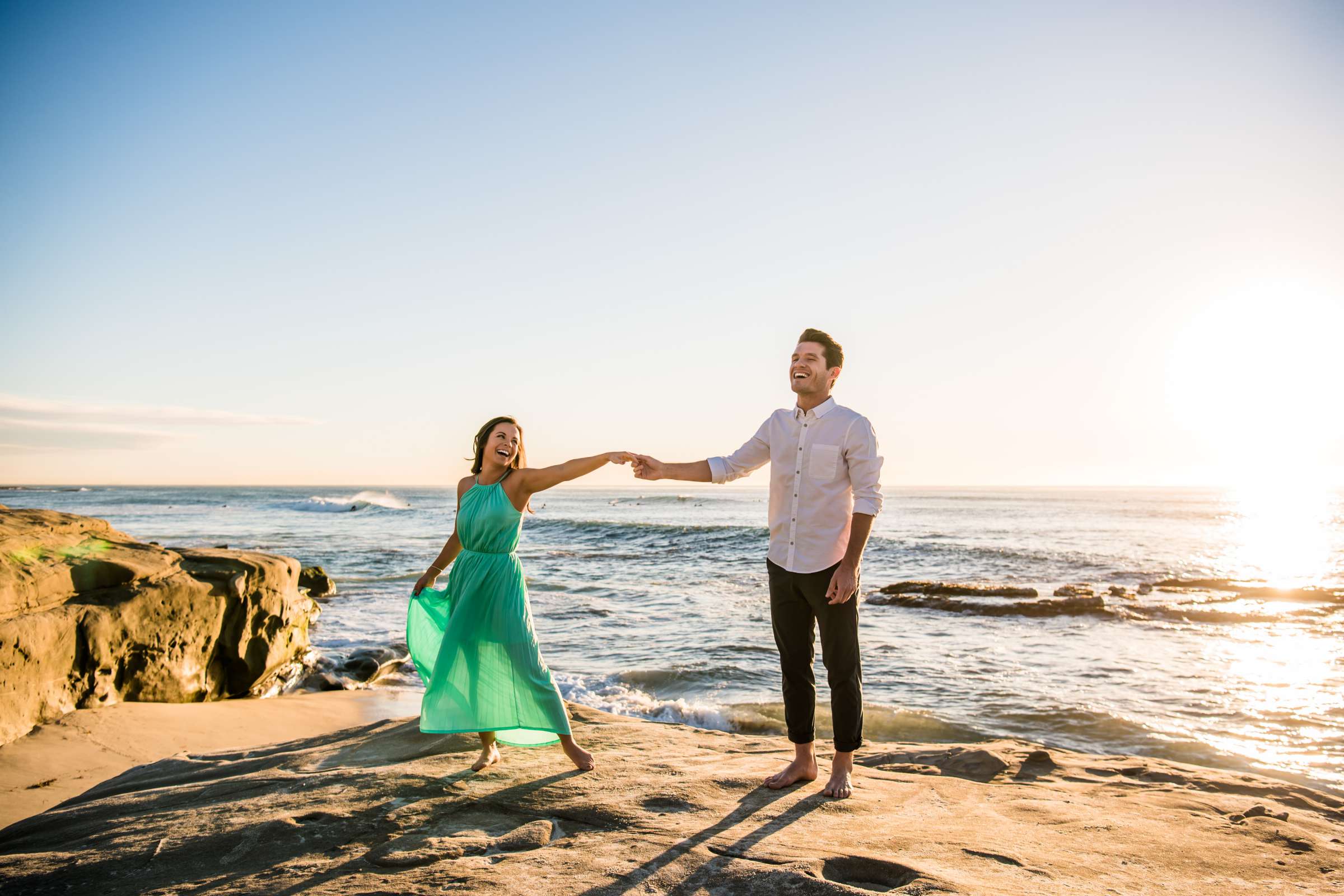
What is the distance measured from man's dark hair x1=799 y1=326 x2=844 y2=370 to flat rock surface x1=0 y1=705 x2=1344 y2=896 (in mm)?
2276

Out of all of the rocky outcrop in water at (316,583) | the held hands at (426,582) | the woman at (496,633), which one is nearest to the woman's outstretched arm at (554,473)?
the woman at (496,633)

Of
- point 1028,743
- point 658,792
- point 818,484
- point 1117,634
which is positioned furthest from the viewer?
point 1117,634

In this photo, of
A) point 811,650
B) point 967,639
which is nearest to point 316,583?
point 967,639

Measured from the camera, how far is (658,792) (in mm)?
3664

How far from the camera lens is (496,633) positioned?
4133mm

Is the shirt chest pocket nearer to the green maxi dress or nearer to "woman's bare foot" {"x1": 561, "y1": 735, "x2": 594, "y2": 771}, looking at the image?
the green maxi dress

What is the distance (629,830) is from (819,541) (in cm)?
167

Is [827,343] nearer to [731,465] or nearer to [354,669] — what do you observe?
[731,465]

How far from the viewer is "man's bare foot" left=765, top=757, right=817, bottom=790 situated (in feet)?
12.7

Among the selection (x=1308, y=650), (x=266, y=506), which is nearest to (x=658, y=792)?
(x=1308, y=650)

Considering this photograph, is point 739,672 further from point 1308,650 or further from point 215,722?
point 1308,650

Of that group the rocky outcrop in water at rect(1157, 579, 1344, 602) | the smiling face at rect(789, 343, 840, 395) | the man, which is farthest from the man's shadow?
the rocky outcrop in water at rect(1157, 579, 1344, 602)

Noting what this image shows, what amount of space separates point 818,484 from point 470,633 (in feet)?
6.80

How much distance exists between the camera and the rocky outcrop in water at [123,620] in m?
Result: 5.55
